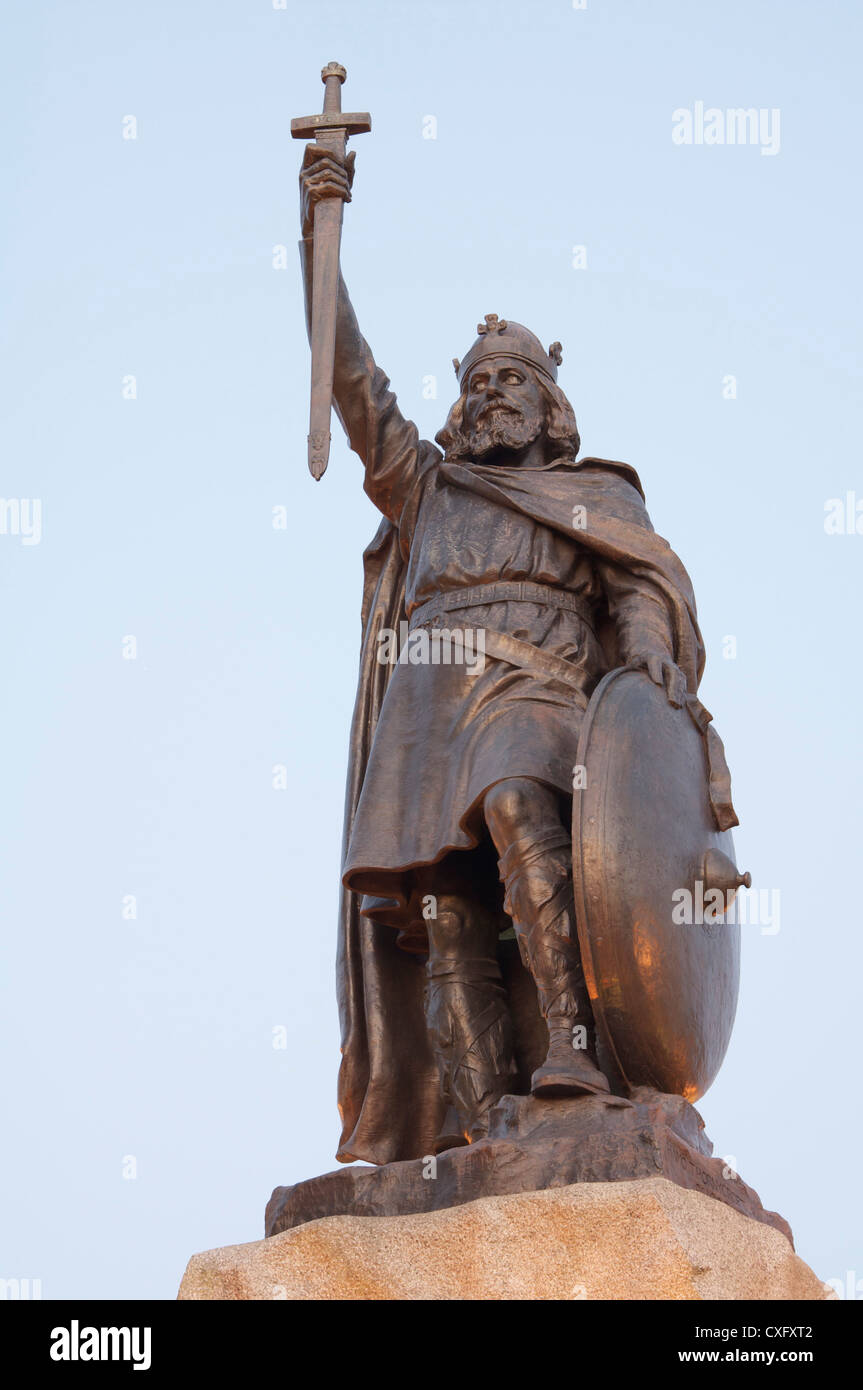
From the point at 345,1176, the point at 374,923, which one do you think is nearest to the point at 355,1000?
the point at 374,923

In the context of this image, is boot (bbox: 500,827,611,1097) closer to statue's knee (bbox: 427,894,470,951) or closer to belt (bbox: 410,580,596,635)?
statue's knee (bbox: 427,894,470,951)

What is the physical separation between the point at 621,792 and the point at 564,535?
5.82 feet

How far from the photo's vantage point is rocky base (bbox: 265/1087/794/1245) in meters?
7.12

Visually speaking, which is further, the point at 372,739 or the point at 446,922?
the point at 372,739

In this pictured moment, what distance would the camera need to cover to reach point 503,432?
32.0 feet

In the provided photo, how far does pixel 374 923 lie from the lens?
9.11m

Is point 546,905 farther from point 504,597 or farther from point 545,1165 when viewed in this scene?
point 504,597

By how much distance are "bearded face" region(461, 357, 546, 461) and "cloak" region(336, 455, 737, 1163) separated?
0.20 meters

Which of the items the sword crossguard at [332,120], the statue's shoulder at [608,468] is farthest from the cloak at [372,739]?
the sword crossguard at [332,120]

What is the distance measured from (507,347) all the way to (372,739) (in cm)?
208

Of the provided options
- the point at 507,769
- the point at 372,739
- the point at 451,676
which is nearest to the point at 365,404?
the point at 451,676

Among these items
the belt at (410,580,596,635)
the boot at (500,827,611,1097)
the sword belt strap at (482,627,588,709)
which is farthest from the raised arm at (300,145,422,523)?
the boot at (500,827,611,1097)

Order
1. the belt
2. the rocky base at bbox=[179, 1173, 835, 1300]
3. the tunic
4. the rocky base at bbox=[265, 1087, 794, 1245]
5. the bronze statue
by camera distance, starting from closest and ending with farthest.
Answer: the rocky base at bbox=[179, 1173, 835, 1300] → the rocky base at bbox=[265, 1087, 794, 1245] → the bronze statue → the tunic → the belt

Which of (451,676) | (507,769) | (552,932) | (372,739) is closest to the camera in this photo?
(552,932)
